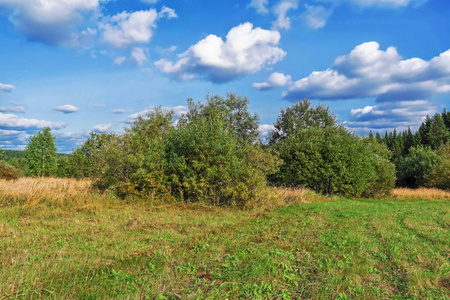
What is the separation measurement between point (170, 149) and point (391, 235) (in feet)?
39.9

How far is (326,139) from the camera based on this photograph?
81.8ft

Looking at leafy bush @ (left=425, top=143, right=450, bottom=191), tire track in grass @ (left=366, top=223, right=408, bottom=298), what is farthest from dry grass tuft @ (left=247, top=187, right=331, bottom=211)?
leafy bush @ (left=425, top=143, right=450, bottom=191)

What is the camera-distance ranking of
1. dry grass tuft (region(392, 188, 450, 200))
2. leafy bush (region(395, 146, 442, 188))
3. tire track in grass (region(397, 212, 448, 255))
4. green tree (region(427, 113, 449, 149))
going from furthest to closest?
green tree (region(427, 113, 449, 149)) < leafy bush (region(395, 146, 442, 188)) < dry grass tuft (region(392, 188, 450, 200)) < tire track in grass (region(397, 212, 448, 255))

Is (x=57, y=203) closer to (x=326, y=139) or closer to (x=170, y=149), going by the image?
(x=170, y=149)

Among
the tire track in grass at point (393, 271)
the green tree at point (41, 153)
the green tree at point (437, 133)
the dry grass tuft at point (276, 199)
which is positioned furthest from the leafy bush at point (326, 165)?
the green tree at point (437, 133)

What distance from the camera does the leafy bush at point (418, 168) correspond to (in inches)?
1603

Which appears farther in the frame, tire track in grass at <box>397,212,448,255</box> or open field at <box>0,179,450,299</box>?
tire track in grass at <box>397,212,448,255</box>

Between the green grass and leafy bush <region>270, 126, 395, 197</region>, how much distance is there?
12075 mm

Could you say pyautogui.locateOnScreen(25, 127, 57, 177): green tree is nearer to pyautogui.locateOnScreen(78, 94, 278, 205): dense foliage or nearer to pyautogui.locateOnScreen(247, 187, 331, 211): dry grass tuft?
pyautogui.locateOnScreen(78, 94, 278, 205): dense foliage

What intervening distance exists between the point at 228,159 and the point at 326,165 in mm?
11875

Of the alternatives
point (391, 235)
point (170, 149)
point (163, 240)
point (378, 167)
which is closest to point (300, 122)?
point (378, 167)

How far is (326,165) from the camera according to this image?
914 inches

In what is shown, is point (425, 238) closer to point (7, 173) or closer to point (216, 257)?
point (216, 257)

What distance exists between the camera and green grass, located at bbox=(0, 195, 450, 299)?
4688mm
